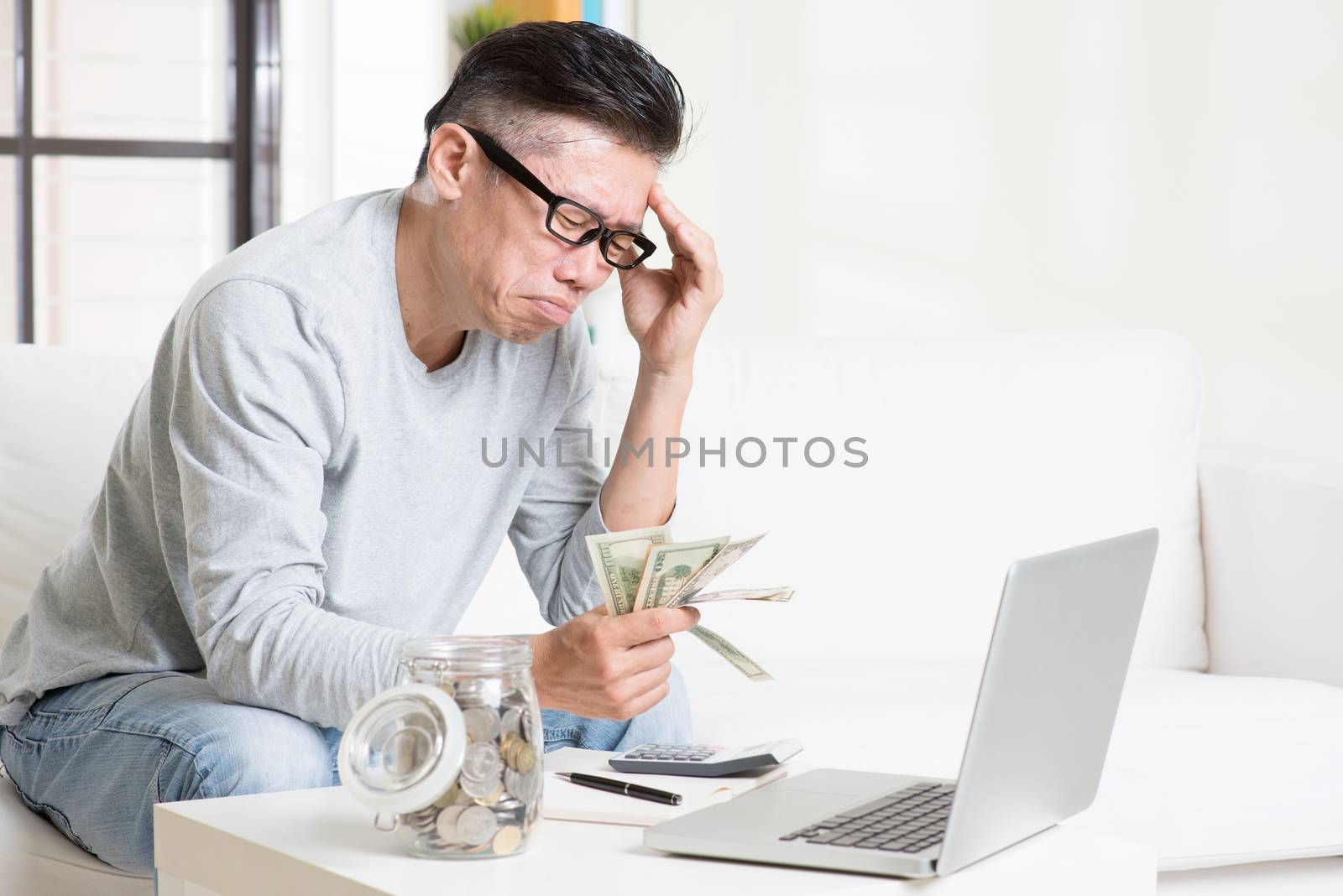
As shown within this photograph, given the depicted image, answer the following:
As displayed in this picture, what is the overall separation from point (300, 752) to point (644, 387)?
2.00ft

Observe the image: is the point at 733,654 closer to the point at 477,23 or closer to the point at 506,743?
the point at 506,743

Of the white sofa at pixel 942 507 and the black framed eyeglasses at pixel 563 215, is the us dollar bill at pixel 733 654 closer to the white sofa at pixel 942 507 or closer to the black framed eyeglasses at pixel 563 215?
the black framed eyeglasses at pixel 563 215

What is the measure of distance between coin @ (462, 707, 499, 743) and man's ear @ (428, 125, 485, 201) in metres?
0.74

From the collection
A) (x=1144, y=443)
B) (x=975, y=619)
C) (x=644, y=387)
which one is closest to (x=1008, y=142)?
(x=1144, y=443)

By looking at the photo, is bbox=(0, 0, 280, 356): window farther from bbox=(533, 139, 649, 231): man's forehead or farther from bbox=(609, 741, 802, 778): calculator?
bbox=(609, 741, 802, 778): calculator

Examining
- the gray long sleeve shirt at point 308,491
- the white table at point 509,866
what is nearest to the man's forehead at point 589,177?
Result: the gray long sleeve shirt at point 308,491

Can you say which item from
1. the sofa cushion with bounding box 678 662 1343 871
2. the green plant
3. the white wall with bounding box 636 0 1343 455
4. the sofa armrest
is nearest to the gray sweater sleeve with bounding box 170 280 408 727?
the sofa cushion with bounding box 678 662 1343 871

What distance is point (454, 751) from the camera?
851 mm

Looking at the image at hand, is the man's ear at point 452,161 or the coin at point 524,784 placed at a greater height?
the man's ear at point 452,161

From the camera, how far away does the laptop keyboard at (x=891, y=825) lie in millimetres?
925

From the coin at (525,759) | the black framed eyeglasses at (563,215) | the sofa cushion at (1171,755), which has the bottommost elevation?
the sofa cushion at (1171,755)

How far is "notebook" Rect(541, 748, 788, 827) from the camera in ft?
3.35

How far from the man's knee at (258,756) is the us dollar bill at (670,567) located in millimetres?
343

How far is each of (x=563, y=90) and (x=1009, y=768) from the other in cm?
84
